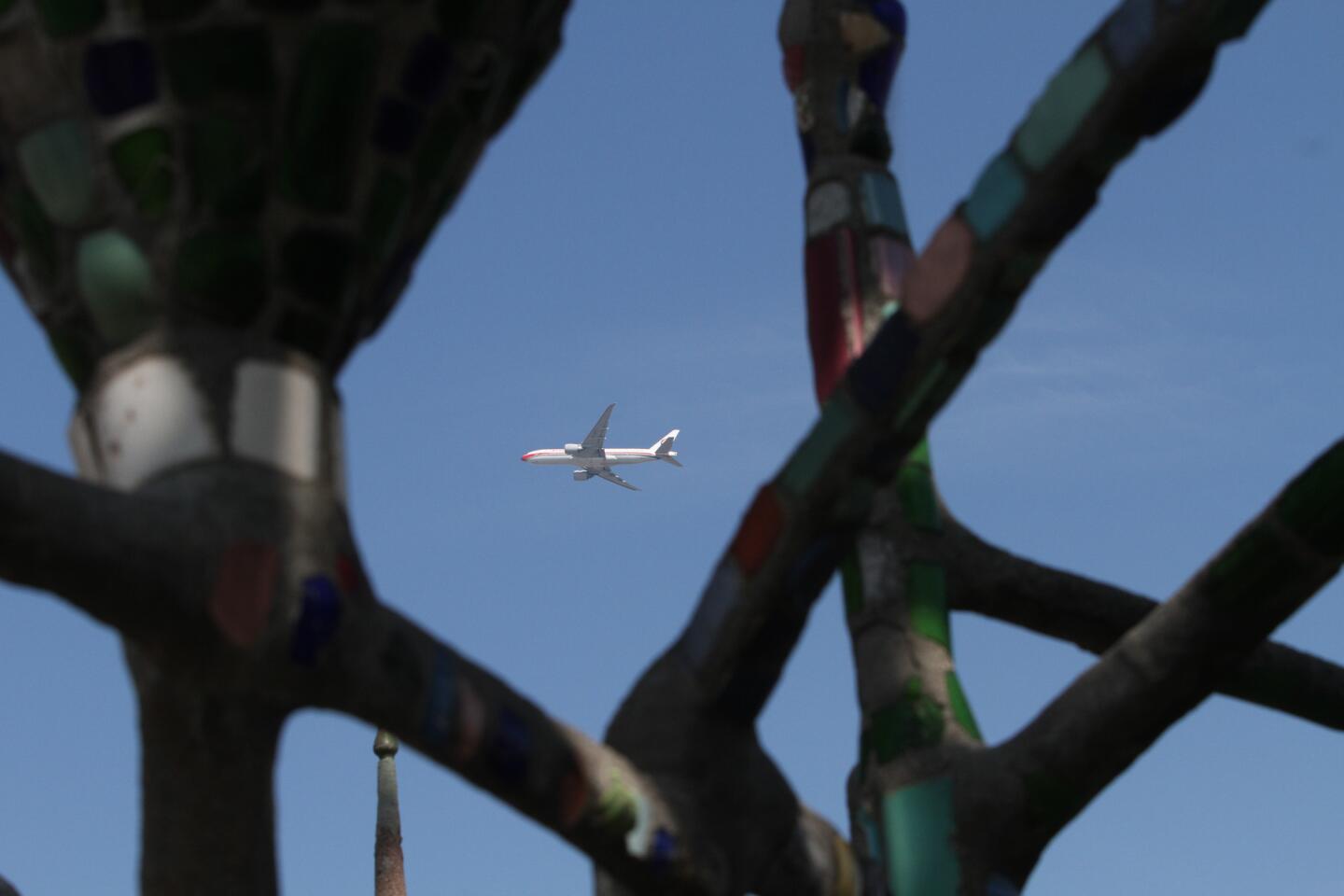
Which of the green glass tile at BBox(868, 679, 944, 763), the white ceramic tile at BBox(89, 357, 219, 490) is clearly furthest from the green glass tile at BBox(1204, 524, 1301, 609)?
the white ceramic tile at BBox(89, 357, 219, 490)

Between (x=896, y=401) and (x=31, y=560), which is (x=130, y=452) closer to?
(x=31, y=560)

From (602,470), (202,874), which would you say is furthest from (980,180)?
(602,470)

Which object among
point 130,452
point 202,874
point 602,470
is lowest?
point 202,874

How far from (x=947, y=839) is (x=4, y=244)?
119 inches

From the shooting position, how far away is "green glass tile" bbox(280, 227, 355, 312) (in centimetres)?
431

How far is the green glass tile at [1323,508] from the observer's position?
498 centimetres

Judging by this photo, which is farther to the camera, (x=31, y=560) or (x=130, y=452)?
(x=130, y=452)

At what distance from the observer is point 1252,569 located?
507cm

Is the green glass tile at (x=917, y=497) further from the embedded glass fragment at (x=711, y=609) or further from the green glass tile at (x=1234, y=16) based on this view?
the green glass tile at (x=1234, y=16)

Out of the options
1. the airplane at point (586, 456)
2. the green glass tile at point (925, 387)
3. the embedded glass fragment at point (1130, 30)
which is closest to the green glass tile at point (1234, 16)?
the embedded glass fragment at point (1130, 30)

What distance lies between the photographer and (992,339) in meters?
4.76

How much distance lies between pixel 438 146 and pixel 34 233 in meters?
0.86

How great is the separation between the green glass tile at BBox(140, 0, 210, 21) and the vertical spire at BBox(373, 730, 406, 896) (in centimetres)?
1181

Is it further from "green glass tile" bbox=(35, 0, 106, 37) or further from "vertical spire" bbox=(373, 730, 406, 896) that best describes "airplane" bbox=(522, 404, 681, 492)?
"green glass tile" bbox=(35, 0, 106, 37)
